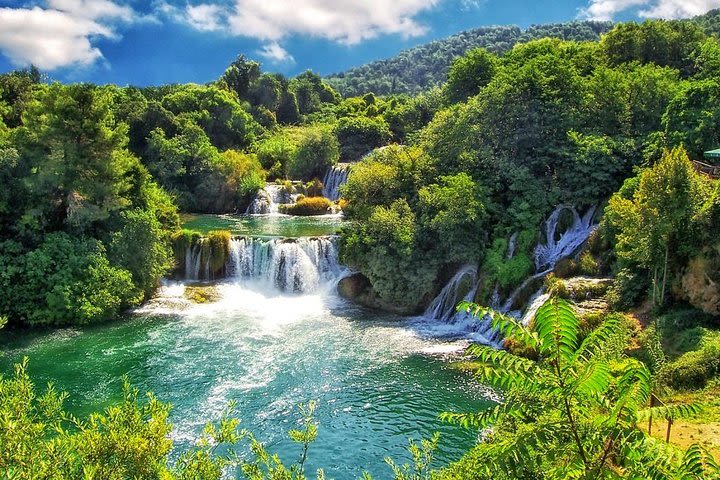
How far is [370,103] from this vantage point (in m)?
70.0

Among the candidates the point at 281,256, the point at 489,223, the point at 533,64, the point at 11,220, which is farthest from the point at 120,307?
the point at 533,64

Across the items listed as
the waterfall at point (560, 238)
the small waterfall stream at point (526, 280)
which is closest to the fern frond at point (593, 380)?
the small waterfall stream at point (526, 280)

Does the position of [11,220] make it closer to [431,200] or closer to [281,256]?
[281,256]

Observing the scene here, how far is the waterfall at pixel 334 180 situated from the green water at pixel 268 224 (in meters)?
5.82

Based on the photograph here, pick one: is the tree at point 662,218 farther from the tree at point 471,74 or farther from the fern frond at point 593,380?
the tree at point 471,74

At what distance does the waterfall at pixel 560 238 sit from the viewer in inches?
881

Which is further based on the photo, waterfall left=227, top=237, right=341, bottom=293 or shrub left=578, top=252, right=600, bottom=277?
waterfall left=227, top=237, right=341, bottom=293

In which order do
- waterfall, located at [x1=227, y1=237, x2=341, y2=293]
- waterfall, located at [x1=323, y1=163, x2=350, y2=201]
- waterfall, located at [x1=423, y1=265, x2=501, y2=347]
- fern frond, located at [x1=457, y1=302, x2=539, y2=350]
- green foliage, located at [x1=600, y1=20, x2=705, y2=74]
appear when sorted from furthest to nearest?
waterfall, located at [x1=323, y1=163, x2=350, y2=201]
green foliage, located at [x1=600, y1=20, x2=705, y2=74]
waterfall, located at [x1=227, y1=237, x2=341, y2=293]
waterfall, located at [x1=423, y1=265, x2=501, y2=347]
fern frond, located at [x1=457, y1=302, x2=539, y2=350]

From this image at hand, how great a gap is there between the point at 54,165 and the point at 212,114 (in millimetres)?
32289

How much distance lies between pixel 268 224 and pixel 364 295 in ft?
41.9

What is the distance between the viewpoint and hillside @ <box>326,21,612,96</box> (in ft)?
412

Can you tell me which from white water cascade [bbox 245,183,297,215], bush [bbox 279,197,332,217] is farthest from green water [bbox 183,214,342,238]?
white water cascade [bbox 245,183,297,215]

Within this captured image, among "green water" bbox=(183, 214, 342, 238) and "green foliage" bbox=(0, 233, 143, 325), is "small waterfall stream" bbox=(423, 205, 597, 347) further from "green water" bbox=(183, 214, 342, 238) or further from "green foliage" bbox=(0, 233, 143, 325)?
"green foliage" bbox=(0, 233, 143, 325)

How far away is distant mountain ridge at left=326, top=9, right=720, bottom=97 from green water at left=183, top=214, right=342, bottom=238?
84.9 m
